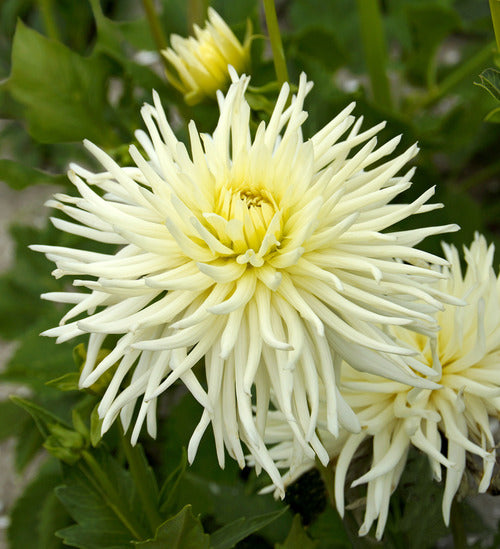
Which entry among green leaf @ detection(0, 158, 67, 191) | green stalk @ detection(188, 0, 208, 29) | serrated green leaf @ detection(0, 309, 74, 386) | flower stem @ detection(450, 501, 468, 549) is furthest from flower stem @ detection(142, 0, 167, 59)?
flower stem @ detection(450, 501, 468, 549)

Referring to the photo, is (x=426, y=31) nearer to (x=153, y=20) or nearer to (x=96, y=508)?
(x=153, y=20)

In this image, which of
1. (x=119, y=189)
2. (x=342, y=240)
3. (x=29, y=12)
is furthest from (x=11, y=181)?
(x=29, y=12)

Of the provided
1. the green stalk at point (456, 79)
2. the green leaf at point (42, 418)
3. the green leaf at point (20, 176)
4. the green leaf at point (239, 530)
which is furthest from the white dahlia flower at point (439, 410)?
the green stalk at point (456, 79)

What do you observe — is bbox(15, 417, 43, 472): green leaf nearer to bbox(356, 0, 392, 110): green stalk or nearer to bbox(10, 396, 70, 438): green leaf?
bbox(10, 396, 70, 438): green leaf

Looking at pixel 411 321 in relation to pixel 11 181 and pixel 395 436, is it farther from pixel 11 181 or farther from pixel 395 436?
pixel 11 181

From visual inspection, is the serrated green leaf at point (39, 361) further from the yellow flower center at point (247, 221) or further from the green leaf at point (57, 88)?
the yellow flower center at point (247, 221)

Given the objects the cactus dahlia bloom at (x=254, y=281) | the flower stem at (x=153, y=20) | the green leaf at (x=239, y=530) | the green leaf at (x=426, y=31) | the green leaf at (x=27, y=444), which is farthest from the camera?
the green leaf at (x=426, y=31)
